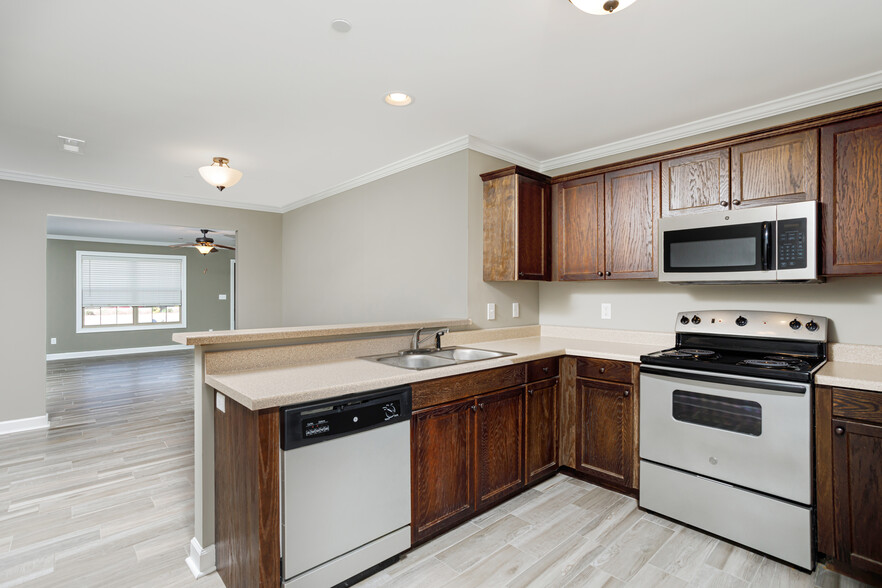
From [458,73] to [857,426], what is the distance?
2.46 metres

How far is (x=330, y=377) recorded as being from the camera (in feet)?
6.34

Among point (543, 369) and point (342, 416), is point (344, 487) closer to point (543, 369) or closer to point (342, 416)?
point (342, 416)

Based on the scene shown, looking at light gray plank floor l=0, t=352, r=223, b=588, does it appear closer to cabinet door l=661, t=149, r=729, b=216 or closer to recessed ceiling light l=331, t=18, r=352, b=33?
recessed ceiling light l=331, t=18, r=352, b=33

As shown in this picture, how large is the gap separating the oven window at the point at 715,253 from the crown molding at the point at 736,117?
86 centimetres

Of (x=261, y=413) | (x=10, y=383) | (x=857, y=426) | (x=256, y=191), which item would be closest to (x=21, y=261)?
(x=10, y=383)

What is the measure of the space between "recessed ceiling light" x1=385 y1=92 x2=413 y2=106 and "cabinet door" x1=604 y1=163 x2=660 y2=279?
1.50 metres

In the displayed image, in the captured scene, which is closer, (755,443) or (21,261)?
(755,443)

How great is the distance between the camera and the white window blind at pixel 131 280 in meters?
8.37

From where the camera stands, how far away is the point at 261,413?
1.56 m

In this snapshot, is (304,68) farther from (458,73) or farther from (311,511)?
(311,511)

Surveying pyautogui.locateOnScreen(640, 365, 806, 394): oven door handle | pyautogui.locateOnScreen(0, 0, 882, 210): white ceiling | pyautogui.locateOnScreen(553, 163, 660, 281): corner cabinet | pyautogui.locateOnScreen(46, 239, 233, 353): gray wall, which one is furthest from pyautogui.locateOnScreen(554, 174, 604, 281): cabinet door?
pyautogui.locateOnScreen(46, 239, 233, 353): gray wall

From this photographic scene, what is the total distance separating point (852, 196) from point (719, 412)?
1244mm

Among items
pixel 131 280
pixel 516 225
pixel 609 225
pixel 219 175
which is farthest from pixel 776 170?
pixel 131 280

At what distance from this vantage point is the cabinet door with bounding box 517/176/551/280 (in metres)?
3.07
